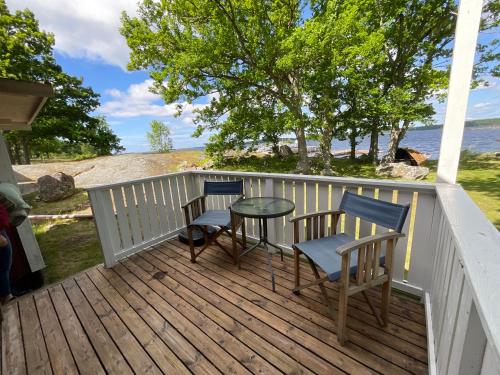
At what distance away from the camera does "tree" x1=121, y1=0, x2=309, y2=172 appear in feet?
23.0

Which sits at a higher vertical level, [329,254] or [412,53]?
[412,53]

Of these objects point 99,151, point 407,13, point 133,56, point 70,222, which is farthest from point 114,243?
point 99,151

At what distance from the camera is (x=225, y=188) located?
3.02 meters

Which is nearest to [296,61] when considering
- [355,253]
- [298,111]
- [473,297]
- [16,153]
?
[298,111]

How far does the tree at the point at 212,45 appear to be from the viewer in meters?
7.00

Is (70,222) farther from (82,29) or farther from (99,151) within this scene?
(99,151)

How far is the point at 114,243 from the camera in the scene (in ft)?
9.44

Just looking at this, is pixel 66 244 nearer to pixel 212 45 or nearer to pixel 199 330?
pixel 199 330

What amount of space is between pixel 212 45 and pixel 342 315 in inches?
306

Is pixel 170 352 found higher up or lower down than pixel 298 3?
lower down

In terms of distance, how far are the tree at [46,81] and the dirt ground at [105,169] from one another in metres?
2.33

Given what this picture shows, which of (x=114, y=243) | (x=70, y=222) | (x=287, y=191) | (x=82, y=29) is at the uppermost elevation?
(x=82, y=29)

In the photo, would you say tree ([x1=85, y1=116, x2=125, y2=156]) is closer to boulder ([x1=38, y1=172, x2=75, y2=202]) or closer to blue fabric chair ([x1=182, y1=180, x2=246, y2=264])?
boulder ([x1=38, y1=172, x2=75, y2=202])

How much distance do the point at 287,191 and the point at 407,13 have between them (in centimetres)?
1079
